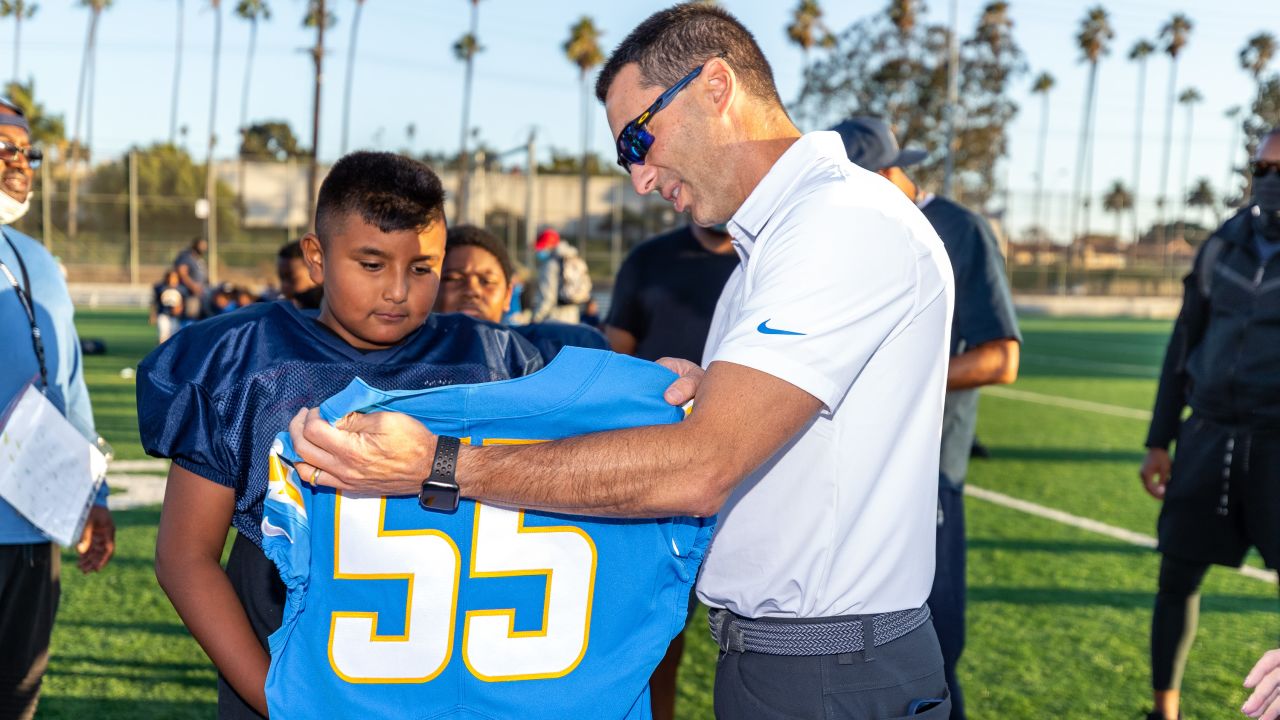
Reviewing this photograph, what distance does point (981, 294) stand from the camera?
3.72 meters

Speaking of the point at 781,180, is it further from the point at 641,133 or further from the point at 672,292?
the point at 672,292

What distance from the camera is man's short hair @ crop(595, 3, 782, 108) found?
6.32 ft

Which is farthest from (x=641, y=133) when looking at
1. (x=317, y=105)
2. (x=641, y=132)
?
(x=317, y=105)

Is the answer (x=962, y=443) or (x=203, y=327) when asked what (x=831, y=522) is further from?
(x=962, y=443)

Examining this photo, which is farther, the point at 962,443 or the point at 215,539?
the point at 962,443

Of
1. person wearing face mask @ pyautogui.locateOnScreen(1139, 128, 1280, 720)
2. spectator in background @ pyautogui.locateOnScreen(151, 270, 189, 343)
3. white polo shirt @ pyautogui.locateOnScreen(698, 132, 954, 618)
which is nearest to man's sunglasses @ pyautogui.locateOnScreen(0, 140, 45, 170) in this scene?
white polo shirt @ pyautogui.locateOnScreen(698, 132, 954, 618)

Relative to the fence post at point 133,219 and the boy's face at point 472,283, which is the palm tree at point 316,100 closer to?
the fence post at point 133,219

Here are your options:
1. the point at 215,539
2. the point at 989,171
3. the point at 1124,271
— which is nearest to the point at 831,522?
the point at 215,539

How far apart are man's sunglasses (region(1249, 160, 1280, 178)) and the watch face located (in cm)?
342

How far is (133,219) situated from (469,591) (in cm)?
3740

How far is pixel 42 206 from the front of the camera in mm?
33688

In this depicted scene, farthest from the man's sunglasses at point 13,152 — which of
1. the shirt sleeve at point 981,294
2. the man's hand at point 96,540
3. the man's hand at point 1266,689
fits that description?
the man's hand at point 1266,689

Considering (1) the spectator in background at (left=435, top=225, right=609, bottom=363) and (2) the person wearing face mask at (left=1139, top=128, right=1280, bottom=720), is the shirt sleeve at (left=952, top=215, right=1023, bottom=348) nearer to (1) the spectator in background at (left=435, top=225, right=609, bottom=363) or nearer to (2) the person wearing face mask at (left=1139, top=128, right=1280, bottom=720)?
(2) the person wearing face mask at (left=1139, top=128, right=1280, bottom=720)

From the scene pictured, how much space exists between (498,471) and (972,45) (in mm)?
49242
